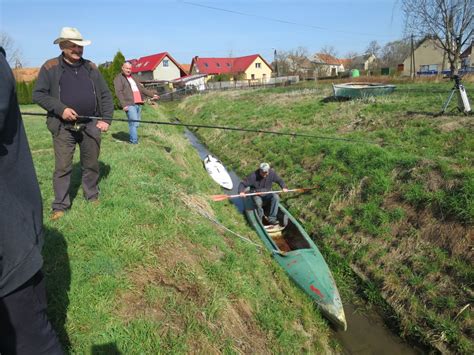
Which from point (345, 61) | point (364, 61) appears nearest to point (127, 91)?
point (364, 61)

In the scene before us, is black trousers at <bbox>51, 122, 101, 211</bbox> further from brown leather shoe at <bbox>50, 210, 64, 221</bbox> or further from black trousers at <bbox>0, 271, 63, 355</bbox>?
black trousers at <bbox>0, 271, 63, 355</bbox>

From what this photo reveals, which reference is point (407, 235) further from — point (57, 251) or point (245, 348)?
point (57, 251)

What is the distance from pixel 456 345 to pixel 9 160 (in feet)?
17.6

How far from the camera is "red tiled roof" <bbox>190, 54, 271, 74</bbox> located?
6744 cm

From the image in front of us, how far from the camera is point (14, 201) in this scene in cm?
174

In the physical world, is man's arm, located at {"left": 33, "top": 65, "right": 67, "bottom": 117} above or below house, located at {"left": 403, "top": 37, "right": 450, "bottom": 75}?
below

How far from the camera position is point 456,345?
4.50 metres

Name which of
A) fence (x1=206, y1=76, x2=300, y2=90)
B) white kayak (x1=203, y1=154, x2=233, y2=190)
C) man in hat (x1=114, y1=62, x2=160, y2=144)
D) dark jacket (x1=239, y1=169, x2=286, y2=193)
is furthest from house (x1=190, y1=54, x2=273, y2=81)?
dark jacket (x1=239, y1=169, x2=286, y2=193)

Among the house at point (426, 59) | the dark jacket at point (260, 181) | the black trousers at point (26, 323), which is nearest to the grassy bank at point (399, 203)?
the dark jacket at point (260, 181)

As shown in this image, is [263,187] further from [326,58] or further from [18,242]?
[326,58]

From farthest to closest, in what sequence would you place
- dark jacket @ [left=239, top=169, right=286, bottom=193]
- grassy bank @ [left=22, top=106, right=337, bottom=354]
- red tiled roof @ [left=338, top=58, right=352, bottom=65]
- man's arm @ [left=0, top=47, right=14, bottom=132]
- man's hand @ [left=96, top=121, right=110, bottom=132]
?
red tiled roof @ [left=338, top=58, right=352, bottom=65] < dark jacket @ [left=239, top=169, right=286, bottom=193] < man's hand @ [left=96, top=121, right=110, bottom=132] < grassy bank @ [left=22, top=106, right=337, bottom=354] < man's arm @ [left=0, top=47, right=14, bottom=132]

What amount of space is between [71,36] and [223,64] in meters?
70.0

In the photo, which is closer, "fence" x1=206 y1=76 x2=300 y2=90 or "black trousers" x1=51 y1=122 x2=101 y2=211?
"black trousers" x1=51 y1=122 x2=101 y2=211

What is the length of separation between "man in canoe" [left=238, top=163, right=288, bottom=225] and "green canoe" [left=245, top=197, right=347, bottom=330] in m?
0.22
